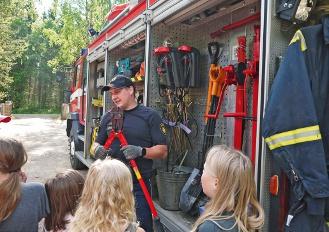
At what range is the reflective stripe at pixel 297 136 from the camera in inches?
83.8

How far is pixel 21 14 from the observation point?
32.9 m

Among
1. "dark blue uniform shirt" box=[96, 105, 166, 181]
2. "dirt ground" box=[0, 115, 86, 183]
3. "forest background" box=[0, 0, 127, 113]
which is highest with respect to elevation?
"forest background" box=[0, 0, 127, 113]

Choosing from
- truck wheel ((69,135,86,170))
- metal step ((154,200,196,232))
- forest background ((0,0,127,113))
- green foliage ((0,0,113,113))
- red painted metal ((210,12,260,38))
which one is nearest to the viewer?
metal step ((154,200,196,232))

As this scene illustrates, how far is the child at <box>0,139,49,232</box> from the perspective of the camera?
202cm

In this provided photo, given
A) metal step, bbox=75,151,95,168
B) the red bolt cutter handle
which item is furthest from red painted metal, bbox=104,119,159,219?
metal step, bbox=75,151,95,168

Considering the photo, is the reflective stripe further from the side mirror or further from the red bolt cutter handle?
the red bolt cutter handle

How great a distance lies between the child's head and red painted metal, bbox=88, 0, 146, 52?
2577 millimetres

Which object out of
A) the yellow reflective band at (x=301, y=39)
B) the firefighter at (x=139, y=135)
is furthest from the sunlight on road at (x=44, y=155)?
the yellow reflective band at (x=301, y=39)

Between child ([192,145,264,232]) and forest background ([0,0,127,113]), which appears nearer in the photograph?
child ([192,145,264,232])

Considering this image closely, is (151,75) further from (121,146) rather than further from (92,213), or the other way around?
(92,213)

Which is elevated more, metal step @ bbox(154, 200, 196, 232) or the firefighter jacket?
the firefighter jacket

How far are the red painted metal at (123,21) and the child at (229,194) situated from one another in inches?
105

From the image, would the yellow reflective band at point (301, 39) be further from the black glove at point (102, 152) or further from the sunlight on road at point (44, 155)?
the sunlight on road at point (44, 155)

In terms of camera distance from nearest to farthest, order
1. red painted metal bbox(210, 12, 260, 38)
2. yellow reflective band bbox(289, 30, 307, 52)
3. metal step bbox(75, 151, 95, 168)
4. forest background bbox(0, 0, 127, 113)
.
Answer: yellow reflective band bbox(289, 30, 307, 52)
red painted metal bbox(210, 12, 260, 38)
metal step bbox(75, 151, 95, 168)
forest background bbox(0, 0, 127, 113)
